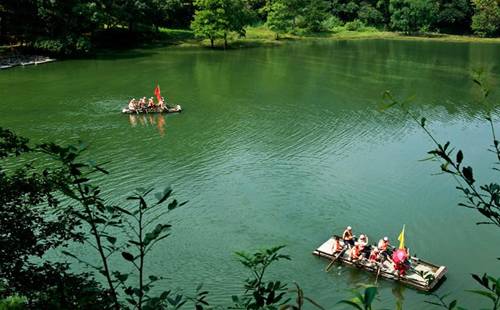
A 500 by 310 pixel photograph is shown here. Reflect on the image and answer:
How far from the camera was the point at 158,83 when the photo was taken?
116 feet

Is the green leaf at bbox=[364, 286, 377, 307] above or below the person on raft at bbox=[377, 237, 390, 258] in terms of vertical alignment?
above

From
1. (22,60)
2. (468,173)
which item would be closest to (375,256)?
(468,173)

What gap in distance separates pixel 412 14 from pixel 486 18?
871cm

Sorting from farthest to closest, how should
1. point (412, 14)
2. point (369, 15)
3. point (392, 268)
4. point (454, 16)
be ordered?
point (369, 15), point (454, 16), point (412, 14), point (392, 268)

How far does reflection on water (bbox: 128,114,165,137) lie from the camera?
25.8m

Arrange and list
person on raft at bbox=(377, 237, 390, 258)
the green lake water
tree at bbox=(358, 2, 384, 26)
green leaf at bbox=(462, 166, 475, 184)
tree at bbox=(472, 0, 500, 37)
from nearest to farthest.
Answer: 1. green leaf at bbox=(462, 166, 475, 184)
2. person on raft at bbox=(377, 237, 390, 258)
3. the green lake water
4. tree at bbox=(472, 0, 500, 37)
5. tree at bbox=(358, 2, 384, 26)

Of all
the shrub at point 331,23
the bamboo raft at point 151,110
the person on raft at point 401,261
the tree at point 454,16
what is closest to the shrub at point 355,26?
the shrub at point 331,23

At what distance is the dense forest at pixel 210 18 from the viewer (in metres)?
42.5

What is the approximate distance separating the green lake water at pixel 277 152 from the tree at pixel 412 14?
22.5 meters

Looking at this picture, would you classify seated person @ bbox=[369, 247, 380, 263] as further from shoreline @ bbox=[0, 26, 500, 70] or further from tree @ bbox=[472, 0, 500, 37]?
tree @ bbox=[472, 0, 500, 37]

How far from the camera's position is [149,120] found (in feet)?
87.6

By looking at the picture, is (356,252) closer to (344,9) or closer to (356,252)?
(356,252)

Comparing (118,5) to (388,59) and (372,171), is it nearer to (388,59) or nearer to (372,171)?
(388,59)

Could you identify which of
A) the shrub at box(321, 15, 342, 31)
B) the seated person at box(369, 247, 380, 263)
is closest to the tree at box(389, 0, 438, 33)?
the shrub at box(321, 15, 342, 31)
